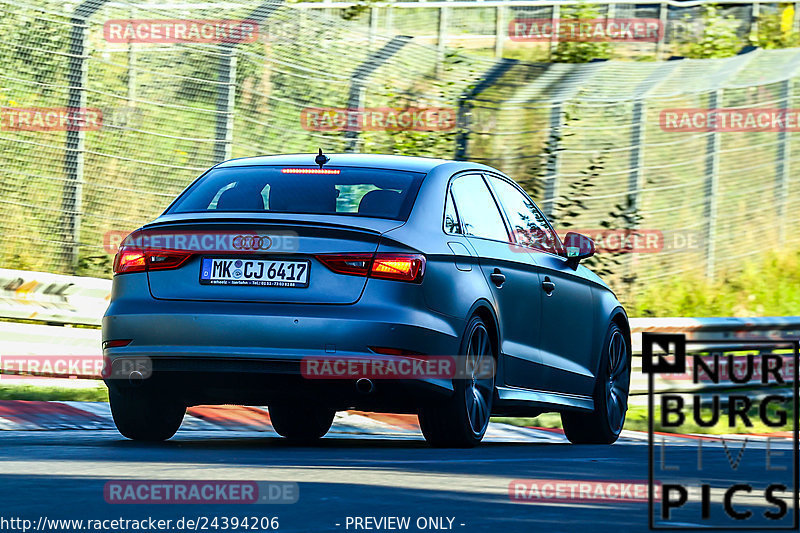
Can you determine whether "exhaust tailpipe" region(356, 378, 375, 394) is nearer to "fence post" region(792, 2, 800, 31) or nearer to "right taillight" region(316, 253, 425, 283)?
"right taillight" region(316, 253, 425, 283)

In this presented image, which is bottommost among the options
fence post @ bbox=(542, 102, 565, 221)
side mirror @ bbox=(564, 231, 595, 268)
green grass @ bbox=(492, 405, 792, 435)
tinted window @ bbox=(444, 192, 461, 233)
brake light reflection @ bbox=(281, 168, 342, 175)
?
green grass @ bbox=(492, 405, 792, 435)

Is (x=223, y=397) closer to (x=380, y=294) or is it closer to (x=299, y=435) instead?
(x=380, y=294)

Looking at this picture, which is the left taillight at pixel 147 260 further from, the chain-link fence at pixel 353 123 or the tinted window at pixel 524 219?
the chain-link fence at pixel 353 123

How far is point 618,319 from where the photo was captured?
11.0m

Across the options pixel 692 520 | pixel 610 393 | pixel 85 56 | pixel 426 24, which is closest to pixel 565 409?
pixel 610 393

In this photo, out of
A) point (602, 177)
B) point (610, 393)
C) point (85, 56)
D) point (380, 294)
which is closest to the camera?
point (380, 294)

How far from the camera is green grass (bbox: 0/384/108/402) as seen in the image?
37.1 feet

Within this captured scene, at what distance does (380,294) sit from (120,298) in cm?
137

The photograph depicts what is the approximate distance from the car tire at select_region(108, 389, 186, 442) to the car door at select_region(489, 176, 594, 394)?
7.12 feet

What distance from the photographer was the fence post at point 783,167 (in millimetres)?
20016

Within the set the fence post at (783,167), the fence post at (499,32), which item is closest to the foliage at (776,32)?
the fence post at (499,32)

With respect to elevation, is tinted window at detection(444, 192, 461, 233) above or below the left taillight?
above

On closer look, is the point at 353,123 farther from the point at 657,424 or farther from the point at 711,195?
the point at 657,424

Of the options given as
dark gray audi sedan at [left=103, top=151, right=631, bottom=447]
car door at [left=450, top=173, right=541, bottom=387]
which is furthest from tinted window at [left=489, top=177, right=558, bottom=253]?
dark gray audi sedan at [left=103, top=151, right=631, bottom=447]
